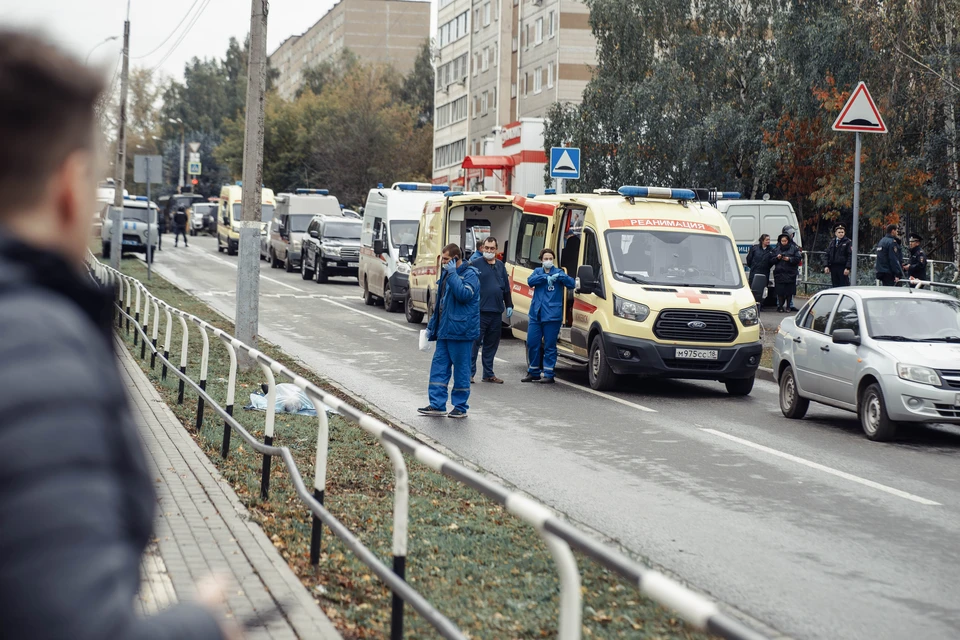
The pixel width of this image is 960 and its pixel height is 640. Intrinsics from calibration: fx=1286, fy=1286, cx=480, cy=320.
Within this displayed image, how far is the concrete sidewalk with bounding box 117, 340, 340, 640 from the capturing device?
17.7 ft

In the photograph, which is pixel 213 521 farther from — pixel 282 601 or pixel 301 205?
pixel 301 205

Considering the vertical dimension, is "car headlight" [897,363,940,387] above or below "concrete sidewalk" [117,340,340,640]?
above

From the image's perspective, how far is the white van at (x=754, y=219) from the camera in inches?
1210

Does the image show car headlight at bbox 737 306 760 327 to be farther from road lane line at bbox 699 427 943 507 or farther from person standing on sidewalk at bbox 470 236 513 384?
road lane line at bbox 699 427 943 507

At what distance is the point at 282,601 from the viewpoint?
5656 mm

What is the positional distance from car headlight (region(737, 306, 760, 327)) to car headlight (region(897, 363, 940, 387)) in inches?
157

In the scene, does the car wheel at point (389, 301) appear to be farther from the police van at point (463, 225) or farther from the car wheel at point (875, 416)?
the car wheel at point (875, 416)

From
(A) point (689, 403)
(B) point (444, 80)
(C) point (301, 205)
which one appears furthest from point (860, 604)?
(B) point (444, 80)

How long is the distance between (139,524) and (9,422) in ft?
0.80

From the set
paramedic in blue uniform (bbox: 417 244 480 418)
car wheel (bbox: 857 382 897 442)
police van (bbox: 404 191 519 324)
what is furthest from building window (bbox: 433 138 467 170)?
car wheel (bbox: 857 382 897 442)

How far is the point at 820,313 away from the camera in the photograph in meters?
14.4

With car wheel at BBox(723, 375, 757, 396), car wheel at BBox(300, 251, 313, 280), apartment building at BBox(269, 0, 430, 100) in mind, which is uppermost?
apartment building at BBox(269, 0, 430, 100)

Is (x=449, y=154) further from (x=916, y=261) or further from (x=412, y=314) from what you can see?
(x=916, y=261)

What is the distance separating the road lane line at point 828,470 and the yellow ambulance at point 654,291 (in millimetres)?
2947
